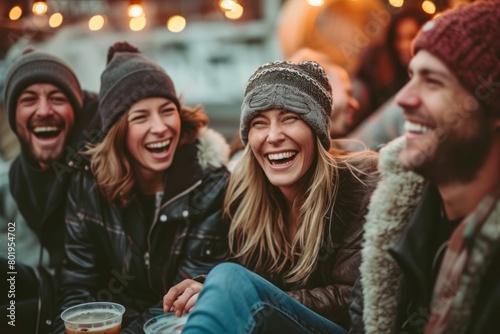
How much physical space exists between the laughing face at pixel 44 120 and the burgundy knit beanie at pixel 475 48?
2026 mm

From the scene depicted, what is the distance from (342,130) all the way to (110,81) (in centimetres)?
157

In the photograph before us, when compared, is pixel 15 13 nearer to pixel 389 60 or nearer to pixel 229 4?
pixel 229 4

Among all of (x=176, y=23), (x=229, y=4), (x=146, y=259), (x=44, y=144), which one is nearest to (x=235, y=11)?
(x=229, y=4)

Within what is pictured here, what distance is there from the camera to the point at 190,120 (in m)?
2.95

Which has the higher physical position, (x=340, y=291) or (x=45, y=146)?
(x=45, y=146)

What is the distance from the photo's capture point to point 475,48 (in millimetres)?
1671

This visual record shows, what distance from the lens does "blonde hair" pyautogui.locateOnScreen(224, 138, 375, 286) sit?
2.41 m

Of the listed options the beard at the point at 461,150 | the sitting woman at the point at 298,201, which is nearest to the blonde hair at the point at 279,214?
the sitting woman at the point at 298,201

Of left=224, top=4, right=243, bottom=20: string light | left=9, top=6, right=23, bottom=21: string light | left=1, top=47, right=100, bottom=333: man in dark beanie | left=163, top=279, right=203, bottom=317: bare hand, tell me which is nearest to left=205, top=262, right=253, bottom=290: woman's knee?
left=163, top=279, right=203, bottom=317: bare hand

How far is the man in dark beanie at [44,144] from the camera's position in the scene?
9.70 feet

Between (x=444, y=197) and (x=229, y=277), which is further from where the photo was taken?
(x=229, y=277)

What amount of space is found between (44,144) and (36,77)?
351 millimetres

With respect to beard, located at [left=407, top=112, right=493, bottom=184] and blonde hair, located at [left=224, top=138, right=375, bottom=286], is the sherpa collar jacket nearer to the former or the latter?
beard, located at [left=407, top=112, right=493, bottom=184]

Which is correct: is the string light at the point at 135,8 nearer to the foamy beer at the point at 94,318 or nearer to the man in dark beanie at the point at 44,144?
the man in dark beanie at the point at 44,144
